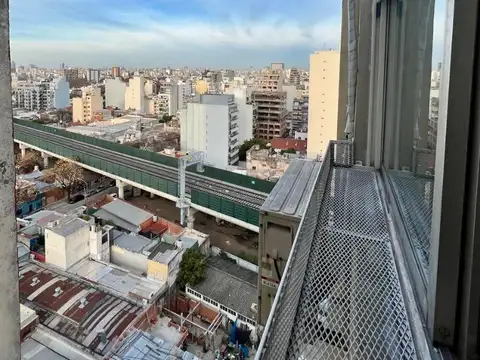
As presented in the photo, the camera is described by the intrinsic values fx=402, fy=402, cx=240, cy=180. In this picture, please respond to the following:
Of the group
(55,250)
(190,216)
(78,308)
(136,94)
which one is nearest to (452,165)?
(78,308)

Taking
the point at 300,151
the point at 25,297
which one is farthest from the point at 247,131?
the point at 25,297

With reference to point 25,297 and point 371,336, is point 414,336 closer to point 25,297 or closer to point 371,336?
point 371,336

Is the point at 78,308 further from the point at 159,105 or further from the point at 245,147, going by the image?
the point at 159,105

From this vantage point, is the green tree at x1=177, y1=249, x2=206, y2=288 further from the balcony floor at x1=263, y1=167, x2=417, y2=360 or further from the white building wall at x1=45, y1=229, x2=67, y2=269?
the balcony floor at x1=263, y1=167, x2=417, y2=360

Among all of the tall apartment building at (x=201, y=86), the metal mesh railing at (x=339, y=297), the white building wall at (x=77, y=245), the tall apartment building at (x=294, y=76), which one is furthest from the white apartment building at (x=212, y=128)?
the tall apartment building at (x=294, y=76)

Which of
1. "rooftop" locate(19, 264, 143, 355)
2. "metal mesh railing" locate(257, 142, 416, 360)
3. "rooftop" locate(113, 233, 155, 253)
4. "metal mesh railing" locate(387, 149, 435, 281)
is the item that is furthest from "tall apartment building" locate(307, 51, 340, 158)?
"metal mesh railing" locate(257, 142, 416, 360)

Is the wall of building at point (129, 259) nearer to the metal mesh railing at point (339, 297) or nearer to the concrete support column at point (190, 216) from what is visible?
the concrete support column at point (190, 216)
